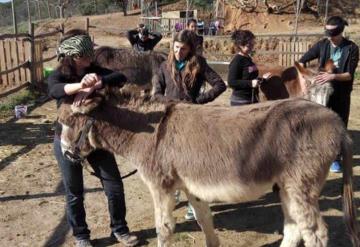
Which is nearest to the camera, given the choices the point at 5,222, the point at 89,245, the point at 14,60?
the point at 89,245

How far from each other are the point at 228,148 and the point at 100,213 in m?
2.01

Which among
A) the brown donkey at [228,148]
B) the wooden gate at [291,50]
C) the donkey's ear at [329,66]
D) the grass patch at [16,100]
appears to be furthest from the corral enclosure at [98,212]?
the wooden gate at [291,50]

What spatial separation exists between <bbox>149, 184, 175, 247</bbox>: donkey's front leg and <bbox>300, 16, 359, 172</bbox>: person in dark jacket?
2.51 metres

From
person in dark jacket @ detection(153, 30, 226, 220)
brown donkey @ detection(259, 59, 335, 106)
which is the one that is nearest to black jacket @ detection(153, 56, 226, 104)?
person in dark jacket @ detection(153, 30, 226, 220)

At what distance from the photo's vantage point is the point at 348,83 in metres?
5.18

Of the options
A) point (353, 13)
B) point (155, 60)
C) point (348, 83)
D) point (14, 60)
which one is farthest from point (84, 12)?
point (348, 83)

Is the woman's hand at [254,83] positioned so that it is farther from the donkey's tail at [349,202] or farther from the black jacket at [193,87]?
the donkey's tail at [349,202]

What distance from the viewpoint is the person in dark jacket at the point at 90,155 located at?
10.3 feet

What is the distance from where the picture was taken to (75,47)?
10.4 ft

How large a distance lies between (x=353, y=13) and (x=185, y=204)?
26.2 metres

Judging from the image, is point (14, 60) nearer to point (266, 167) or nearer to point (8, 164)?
point (8, 164)

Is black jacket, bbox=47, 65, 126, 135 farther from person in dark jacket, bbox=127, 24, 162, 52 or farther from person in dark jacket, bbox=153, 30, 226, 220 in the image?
person in dark jacket, bbox=127, 24, 162, 52

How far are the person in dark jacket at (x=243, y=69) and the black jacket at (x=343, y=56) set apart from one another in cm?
102

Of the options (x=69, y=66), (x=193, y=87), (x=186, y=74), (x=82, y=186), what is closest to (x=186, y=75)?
(x=186, y=74)
